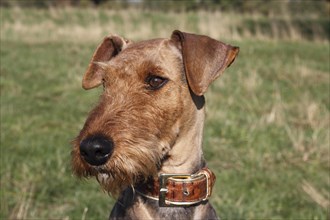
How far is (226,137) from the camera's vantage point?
8.23m

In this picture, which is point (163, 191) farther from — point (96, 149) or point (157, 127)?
point (96, 149)

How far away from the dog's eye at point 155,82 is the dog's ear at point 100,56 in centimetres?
72

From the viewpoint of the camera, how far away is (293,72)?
1328 cm

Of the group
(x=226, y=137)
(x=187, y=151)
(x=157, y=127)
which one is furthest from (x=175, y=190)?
(x=226, y=137)

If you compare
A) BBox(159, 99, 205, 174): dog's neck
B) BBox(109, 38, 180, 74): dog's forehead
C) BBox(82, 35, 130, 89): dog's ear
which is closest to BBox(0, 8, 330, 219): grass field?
BBox(82, 35, 130, 89): dog's ear

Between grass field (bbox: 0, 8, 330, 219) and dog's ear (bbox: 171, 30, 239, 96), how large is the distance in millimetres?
729

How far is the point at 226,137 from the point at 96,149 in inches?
217

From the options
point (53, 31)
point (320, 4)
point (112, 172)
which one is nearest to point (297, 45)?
point (53, 31)

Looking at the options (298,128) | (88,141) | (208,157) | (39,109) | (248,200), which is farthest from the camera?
(39,109)

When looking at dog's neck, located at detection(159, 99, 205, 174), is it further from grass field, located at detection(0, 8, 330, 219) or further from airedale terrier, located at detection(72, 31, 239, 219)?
grass field, located at detection(0, 8, 330, 219)

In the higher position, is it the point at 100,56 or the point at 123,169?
the point at 100,56

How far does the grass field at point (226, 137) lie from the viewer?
18.9 ft

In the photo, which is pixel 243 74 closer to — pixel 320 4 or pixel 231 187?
pixel 231 187

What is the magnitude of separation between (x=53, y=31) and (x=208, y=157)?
16.1 metres
